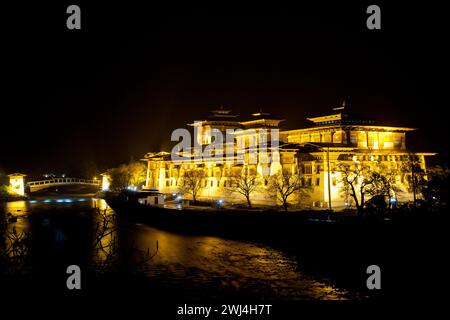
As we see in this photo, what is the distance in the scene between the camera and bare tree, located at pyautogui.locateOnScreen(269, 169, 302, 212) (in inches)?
1737

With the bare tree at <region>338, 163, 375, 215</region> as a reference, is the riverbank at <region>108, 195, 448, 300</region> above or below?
below

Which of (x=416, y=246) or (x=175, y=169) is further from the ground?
(x=175, y=169)

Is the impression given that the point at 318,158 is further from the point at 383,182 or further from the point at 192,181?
the point at 192,181

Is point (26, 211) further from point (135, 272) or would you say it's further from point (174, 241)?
point (135, 272)

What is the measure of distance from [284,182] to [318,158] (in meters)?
4.14

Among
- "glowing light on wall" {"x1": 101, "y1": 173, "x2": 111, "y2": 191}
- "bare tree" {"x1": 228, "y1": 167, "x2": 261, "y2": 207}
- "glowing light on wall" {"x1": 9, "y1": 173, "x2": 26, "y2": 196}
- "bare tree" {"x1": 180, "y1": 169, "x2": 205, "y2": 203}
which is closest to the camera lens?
"bare tree" {"x1": 228, "y1": 167, "x2": 261, "y2": 207}

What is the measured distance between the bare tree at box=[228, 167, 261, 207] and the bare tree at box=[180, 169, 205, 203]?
5444 millimetres

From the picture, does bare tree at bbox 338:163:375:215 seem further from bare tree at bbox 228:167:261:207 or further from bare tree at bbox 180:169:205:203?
bare tree at bbox 180:169:205:203

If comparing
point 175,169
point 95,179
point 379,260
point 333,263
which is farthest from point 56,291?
point 95,179

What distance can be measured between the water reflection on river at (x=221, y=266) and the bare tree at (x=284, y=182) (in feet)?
36.1

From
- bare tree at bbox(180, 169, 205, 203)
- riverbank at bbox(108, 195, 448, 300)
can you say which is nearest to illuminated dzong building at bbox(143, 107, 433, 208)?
bare tree at bbox(180, 169, 205, 203)

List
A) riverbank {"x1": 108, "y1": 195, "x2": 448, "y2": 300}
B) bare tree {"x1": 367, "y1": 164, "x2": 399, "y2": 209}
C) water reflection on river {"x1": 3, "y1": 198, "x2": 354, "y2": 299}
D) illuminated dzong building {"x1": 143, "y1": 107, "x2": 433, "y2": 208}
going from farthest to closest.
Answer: illuminated dzong building {"x1": 143, "y1": 107, "x2": 433, "y2": 208}
bare tree {"x1": 367, "y1": 164, "x2": 399, "y2": 209}
riverbank {"x1": 108, "y1": 195, "x2": 448, "y2": 300}
water reflection on river {"x1": 3, "y1": 198, "x2": 354, "y2": 299}

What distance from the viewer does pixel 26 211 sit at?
174 feet
